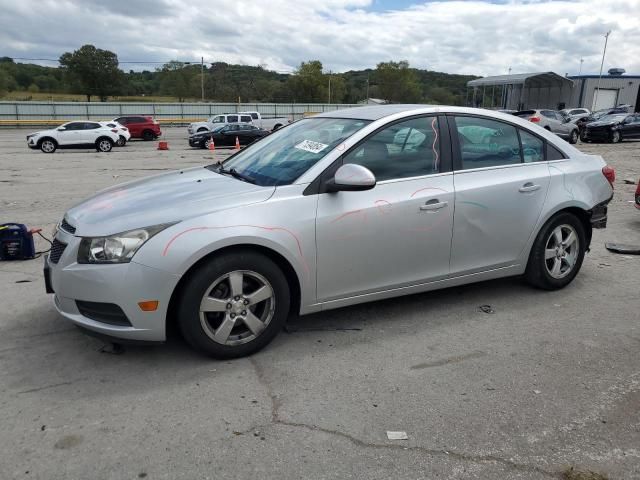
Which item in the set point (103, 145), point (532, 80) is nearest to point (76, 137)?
point (103, 145)

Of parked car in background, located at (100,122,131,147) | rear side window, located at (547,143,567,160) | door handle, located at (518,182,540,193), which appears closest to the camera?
door handle, located at (518,182,540,193)

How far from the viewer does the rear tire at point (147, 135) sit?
32656mm

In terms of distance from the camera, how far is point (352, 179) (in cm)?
352

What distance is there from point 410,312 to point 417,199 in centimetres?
101

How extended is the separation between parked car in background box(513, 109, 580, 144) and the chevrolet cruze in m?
22.3

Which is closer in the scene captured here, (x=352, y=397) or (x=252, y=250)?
(x=352, y=397)

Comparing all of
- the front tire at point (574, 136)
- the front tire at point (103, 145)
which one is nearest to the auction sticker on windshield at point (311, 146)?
the front tire at point (103, 145)

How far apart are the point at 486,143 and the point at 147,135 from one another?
102 ft

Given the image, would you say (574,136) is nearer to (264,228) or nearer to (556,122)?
(556,122)

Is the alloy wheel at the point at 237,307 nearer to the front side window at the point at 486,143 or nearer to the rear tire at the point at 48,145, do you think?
the front side window at the point at 486,143

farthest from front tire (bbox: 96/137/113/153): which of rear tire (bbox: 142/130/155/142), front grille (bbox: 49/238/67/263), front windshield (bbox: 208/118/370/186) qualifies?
front grille (bbox: 49/238/67/263)

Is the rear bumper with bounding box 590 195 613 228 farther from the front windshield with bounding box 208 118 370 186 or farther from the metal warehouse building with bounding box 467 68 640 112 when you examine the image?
the metal warehouse building with bounding box 467 68 640 112

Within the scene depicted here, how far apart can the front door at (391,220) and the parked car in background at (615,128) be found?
25.3 metres

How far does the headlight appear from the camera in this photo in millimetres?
3215
